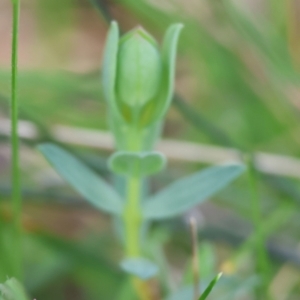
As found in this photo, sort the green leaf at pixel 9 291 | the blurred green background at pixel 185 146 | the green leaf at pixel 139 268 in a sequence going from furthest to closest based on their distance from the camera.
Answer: the blurred green background at pixel 185 146, the green leaf at pixel 139 268, the green leaf at pixel 9 291

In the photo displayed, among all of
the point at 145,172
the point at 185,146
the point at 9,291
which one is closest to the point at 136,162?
the point at 145,172

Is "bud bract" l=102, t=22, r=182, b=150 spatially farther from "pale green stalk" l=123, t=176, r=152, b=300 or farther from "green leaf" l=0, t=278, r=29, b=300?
"green leaf" l=0, t=278, r=29, b=300

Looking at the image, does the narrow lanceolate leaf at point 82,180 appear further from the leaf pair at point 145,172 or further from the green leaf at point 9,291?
the green leaf at point 9,291

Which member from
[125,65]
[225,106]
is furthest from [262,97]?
[125,65]

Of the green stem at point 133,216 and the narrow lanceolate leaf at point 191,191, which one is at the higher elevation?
the narrow lanceolate leaf at point 191,191

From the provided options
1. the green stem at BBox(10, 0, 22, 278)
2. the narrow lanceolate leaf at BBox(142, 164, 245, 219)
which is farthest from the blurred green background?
the green stem at BBox(10, 0, 22, 278)

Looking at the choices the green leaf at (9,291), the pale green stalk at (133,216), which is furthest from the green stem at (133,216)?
the green leaf at (9,291)

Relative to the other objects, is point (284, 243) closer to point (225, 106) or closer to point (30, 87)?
point (225, 106)
